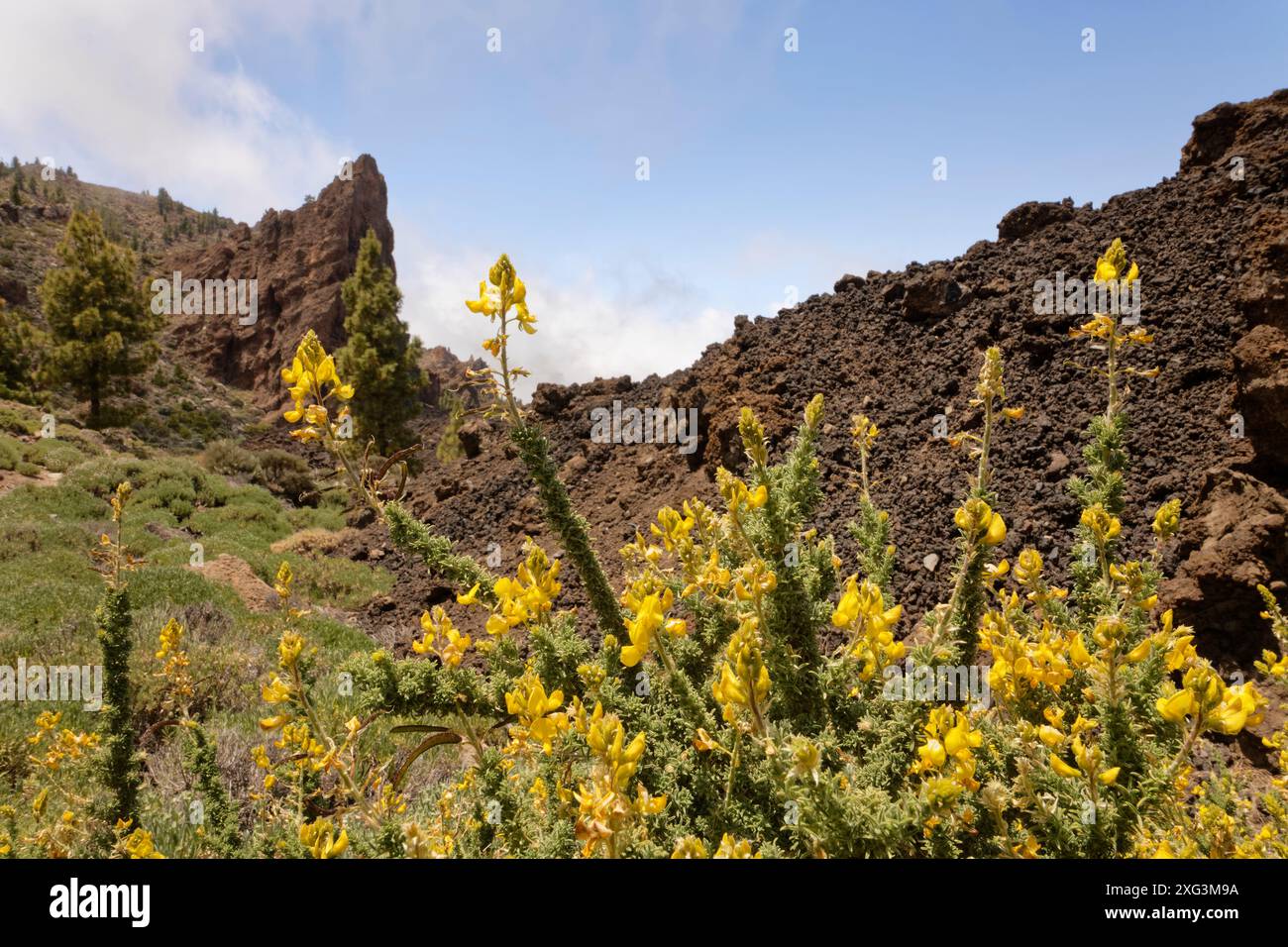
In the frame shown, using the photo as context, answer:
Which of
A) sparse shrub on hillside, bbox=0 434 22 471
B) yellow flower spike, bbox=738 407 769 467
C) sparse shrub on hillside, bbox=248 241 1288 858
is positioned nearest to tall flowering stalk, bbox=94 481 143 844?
sparse shrub on hillside, bbox=248 241 1288 858

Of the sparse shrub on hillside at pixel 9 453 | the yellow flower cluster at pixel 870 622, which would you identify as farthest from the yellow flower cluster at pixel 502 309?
the sparse shrub on hillside at pixel 9 453

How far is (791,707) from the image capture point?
166 centimetres

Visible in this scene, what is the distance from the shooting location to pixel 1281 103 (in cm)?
762

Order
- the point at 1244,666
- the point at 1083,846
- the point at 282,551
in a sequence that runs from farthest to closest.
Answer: the point at 282,551 → the point at 1244,666 → the point at 1083,846

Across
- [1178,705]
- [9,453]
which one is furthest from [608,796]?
[9,453]

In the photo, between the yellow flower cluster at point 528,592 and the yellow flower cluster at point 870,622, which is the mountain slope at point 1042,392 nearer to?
the yellow flower cluster at point 870,622

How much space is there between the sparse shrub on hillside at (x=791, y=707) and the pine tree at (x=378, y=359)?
20.3 metres

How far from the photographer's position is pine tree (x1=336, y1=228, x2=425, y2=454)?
2125cm

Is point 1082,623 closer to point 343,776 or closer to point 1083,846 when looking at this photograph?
point 1083,846

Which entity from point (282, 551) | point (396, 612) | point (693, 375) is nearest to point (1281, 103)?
point (693, 375)

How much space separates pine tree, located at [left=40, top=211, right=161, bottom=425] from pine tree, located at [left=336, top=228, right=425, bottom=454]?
9361mm

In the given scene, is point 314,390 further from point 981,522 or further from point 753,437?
point 981,522

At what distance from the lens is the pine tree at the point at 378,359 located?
21.2 meters

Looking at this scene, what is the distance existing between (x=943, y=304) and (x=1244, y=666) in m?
5.87
